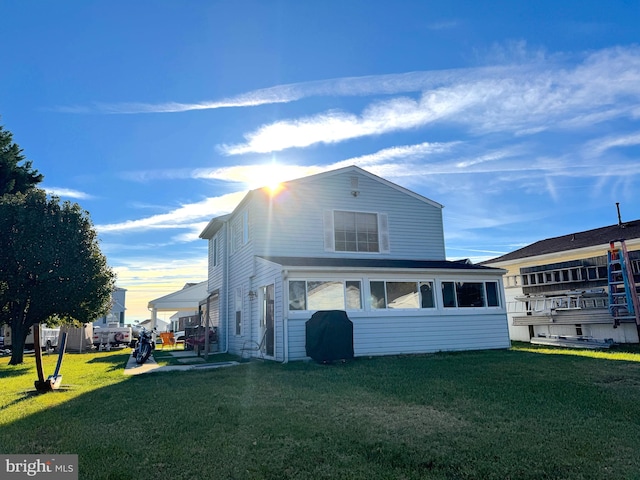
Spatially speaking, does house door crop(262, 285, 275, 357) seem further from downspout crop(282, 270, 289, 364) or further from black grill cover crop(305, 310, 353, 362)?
black grill cover crop(305, 310, 353, 362)

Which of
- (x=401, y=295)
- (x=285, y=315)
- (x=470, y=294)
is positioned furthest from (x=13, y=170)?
(x=470, y=294)

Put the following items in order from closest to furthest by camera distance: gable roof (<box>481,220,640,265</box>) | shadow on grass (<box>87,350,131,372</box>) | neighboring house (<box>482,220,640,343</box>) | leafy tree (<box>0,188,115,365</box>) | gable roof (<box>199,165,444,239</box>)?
shadow on grass (<box>87,350,131,372</box>) → neighboring house (<box>482,220,640,343</box>) → gable roof (<box>199,165,444,239</box>) → leafy tree (<box>0,188,115,365</box>) → gable roof (<box>481,220,640,265</box>)

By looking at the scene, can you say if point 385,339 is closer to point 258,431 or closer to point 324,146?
point 324,146

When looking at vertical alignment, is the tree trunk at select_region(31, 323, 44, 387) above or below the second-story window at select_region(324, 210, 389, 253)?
below

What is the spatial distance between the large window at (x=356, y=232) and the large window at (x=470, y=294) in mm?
3111

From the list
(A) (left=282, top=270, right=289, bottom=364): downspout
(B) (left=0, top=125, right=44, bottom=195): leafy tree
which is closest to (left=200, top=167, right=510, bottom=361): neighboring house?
(A) (left=282, top=270, right=289, bottom=364): downspout

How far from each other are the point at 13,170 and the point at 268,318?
58.1ft

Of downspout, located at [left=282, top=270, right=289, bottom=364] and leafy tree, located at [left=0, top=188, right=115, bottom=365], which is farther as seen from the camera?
leafy tree, located at [left=0, top=188, right=115, bottom=365]

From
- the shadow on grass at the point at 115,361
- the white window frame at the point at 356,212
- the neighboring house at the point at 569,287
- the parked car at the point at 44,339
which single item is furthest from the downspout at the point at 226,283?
the neighboring house at the point at 569,287

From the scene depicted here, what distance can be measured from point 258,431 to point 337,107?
923 centimetres

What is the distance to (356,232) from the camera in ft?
50.8

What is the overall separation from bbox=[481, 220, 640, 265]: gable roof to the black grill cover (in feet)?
36.2

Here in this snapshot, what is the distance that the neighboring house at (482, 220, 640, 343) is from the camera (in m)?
14.4

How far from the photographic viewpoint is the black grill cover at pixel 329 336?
429 inches
